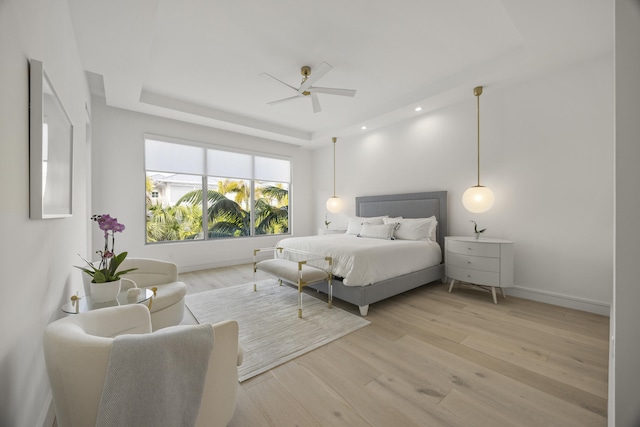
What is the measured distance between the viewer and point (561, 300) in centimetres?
296

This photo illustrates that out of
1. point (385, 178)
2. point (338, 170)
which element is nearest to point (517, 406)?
point (385, 178)

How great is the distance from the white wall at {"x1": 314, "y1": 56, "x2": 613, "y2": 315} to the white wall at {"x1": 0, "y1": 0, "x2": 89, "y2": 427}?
4.16 metres

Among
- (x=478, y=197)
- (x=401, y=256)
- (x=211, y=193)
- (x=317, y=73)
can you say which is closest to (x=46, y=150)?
(x=317, y=73)

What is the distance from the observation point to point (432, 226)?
12.7 ft

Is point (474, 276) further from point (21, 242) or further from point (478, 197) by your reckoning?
point (21, 242)

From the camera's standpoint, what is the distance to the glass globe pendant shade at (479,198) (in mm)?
3314

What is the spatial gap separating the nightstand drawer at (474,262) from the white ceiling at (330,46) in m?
2.25

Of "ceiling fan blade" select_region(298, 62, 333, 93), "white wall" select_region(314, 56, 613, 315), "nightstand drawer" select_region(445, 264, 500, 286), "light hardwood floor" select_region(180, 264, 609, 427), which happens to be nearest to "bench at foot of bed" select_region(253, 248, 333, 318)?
"light hardwood floor" select_region(180, 264, 609, 427)

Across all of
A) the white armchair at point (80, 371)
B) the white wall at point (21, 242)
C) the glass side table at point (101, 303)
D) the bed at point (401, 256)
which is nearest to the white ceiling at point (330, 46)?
the white wall at point (21, 242)

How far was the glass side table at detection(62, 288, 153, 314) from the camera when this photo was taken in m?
1.54

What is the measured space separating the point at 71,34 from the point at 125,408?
288cm

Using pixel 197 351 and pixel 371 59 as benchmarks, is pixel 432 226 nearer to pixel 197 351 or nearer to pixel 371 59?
pixel 371 59

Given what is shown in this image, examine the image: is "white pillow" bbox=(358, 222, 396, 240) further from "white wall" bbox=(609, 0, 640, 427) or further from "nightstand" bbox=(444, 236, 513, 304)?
"white wall" bbox=(609, 0, 640, 427)

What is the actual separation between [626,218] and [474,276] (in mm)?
2515
